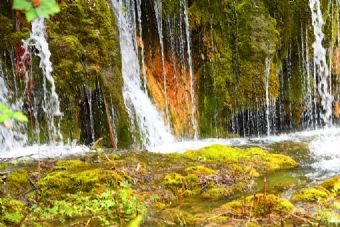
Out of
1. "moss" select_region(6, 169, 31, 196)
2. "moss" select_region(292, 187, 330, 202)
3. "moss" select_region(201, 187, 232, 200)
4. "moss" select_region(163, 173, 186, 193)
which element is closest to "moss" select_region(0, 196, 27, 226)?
"moss" select_region(6, 169, 31, 196)

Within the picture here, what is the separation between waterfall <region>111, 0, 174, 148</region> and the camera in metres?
12.6

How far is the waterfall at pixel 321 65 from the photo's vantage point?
52.5 ft

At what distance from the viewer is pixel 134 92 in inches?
516

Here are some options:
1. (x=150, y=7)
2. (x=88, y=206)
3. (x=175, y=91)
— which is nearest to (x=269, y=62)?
(x=175, y=91)

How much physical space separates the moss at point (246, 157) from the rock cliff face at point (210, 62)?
2523 mm

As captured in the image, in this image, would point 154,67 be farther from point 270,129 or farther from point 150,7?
point 270,129

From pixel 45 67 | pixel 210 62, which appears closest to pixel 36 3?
pixel 45 67

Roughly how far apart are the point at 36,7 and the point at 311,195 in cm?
575

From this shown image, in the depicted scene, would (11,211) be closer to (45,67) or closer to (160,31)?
(45,67)

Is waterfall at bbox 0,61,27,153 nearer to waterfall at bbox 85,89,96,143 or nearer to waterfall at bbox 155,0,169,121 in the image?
waterfall at bbox 85,89,96,143

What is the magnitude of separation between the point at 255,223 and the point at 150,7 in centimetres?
984

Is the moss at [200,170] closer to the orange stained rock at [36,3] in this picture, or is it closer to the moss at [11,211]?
the moss at [11,211]

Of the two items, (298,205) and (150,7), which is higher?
(150,7)

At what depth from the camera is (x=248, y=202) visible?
19.6 feet
